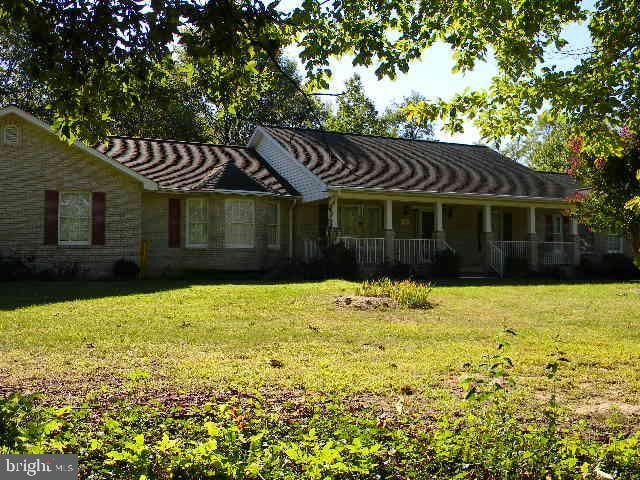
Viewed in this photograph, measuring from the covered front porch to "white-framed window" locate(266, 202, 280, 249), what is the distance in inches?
45.0

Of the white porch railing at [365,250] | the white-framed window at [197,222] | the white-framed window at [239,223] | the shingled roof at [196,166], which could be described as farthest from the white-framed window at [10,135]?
the white porch railing at [365,250]

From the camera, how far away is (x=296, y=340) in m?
9.30

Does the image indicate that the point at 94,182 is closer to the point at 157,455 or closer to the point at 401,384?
the point at 401,384

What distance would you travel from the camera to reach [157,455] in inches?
163

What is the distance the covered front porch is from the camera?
22453 millimetres

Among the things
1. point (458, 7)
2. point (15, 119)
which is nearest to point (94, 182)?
point (15, 119)

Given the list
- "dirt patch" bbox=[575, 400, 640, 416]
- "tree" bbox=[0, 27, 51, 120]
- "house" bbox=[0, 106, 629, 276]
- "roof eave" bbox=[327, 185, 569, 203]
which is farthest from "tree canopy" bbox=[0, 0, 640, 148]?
"tree" bbox=[0, 27, 51, 120]

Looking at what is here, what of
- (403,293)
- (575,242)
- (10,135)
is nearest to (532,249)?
(575,242)

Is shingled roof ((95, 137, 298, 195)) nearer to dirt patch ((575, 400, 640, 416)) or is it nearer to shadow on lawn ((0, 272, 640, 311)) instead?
shadow on lawn ((0, 272, 640, 311))

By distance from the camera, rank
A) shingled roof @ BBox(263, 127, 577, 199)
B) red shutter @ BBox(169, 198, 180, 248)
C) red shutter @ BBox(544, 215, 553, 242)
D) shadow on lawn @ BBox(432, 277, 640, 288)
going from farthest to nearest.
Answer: red shutter @ BBox(544, 215, 553, 242) → shingled roof @ BBox(263, 127, 577, 199) → red shutter @ BBox(169, 198, 180, 248) → shadow on lawn @ BBox(432, 277, 640, 288)

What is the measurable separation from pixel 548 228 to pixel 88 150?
2021 cm

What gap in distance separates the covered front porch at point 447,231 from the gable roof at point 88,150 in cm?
620

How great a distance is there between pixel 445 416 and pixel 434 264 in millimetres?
17694

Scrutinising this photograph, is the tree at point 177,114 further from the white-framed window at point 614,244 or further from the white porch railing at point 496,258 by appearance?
the white-framed window at point 614,244
